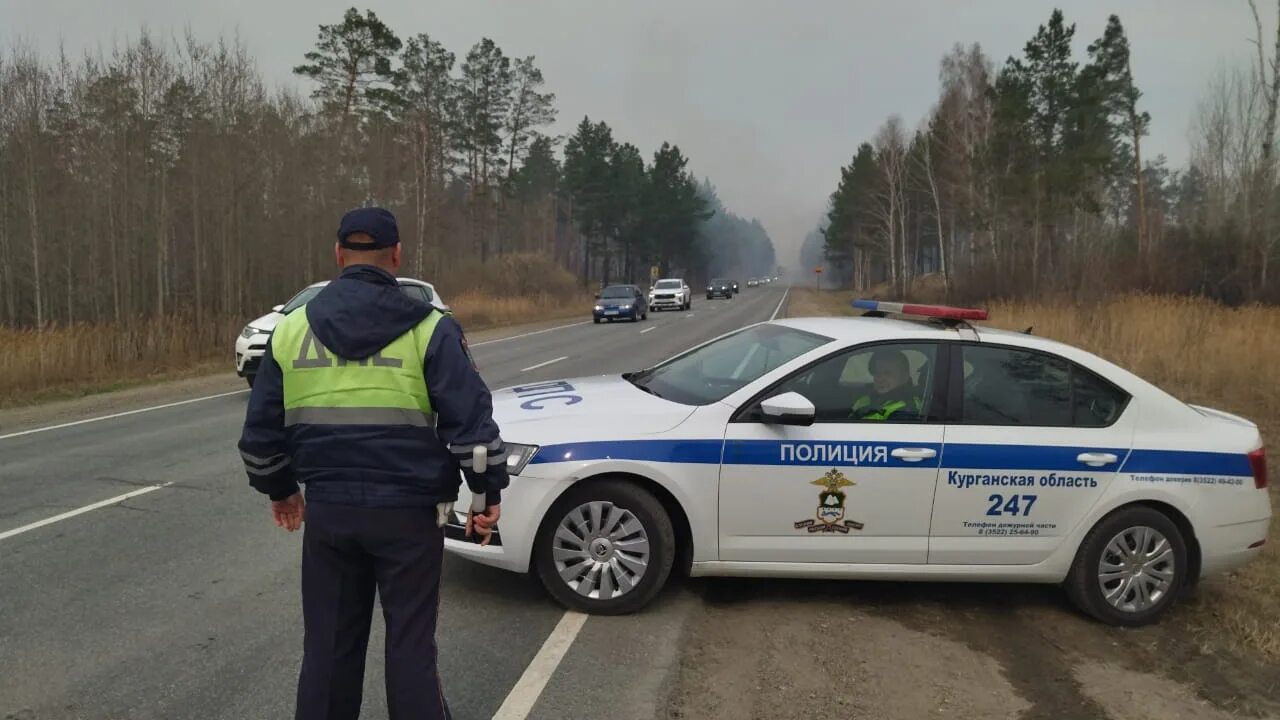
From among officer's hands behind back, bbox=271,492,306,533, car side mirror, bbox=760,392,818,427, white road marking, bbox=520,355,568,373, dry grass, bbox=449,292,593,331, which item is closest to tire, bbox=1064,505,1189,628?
car side mirror, bbox=760,392,818,427

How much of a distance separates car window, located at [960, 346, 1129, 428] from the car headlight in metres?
2.33

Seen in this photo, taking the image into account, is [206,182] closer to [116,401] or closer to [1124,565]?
[116,401]

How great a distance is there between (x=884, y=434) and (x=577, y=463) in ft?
5.34

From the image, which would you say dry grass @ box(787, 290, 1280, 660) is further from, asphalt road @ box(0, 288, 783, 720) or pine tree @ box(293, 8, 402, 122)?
pine tree @ box(293, 8, 402, 122)

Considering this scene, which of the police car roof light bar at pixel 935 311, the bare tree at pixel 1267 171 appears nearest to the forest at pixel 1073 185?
the bare tree at pixel 1267 171

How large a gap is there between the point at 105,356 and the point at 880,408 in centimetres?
1595

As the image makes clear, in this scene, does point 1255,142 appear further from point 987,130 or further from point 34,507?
point 34,507

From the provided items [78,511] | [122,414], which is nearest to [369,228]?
[78,511]

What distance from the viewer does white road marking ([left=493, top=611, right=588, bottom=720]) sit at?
137 inches

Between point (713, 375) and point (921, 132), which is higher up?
point (921, 132)

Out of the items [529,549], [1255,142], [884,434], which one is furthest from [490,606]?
[1255,142]

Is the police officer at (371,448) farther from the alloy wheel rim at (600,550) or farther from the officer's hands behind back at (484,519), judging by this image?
the alloy wheel rim at (600,550)

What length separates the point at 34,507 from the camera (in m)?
6.47

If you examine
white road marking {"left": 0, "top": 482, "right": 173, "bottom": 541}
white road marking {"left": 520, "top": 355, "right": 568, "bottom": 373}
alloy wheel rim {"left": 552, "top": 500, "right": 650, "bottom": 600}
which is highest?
alloy wheel rim {"left": 552, "top": 500, "right": 650, "bottom": 600}
